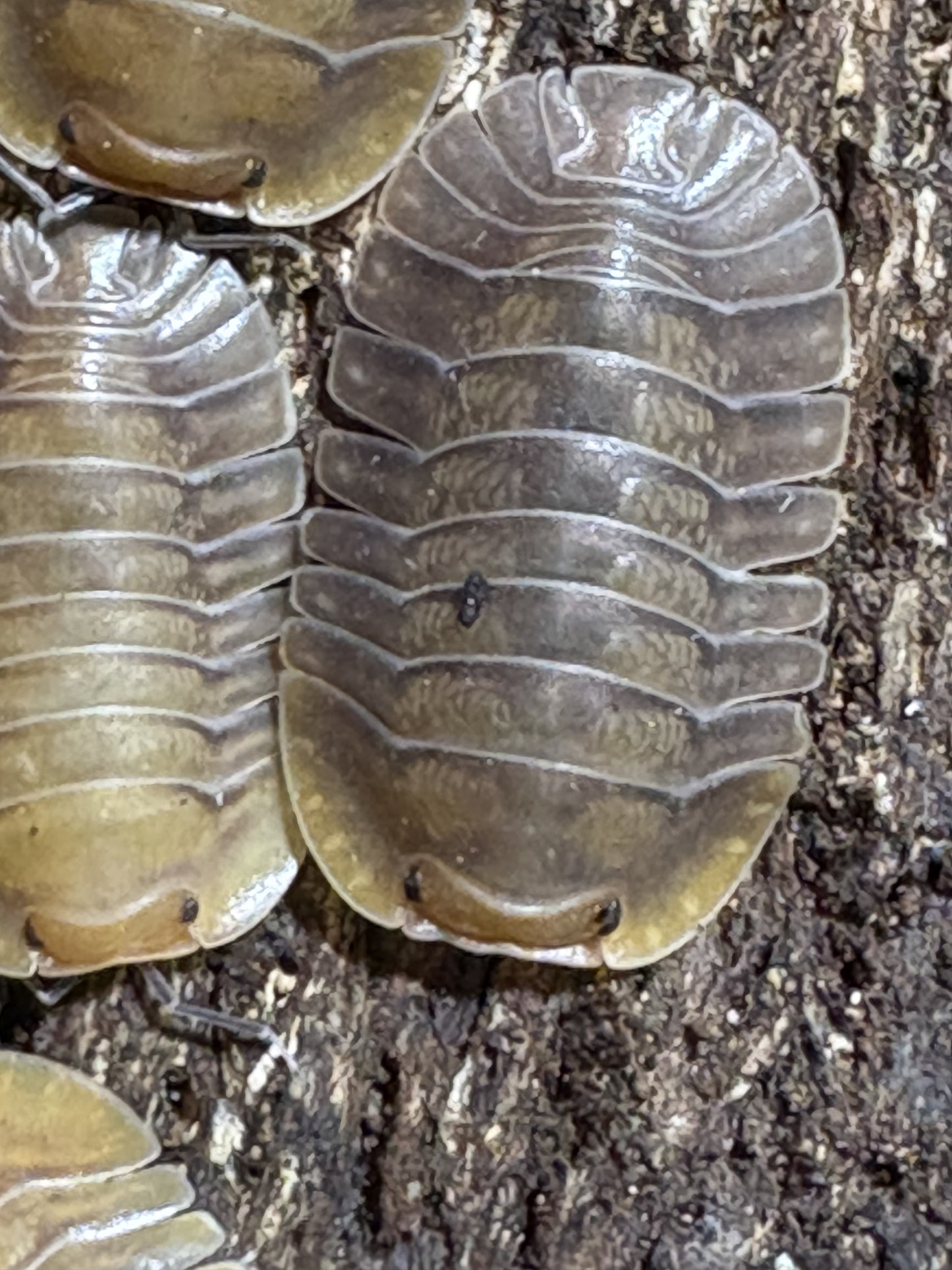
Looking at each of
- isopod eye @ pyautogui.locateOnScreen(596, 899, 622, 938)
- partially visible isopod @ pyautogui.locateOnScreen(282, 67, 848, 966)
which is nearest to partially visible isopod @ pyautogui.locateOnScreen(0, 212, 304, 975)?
partially visible isopod @ pyautogui.locateOnScreen(282, 67, 848, 966)

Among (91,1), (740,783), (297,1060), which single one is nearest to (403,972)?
(297,1060)

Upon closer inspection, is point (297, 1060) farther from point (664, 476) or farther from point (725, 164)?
point (725, 164)

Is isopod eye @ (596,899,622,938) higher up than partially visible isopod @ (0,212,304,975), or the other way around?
partially visible isopod @ (0,212,304,975)

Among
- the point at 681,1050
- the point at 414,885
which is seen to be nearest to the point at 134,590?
the point at 414,885

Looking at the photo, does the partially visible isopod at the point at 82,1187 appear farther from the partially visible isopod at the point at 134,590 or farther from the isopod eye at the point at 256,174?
the isopod eye at the point at 256,174

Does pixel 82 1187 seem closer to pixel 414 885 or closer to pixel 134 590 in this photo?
pixel 414 885

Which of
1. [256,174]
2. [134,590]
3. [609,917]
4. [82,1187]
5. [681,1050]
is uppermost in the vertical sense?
[256,174]

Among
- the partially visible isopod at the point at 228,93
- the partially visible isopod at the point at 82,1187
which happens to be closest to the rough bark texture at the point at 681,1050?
the partially visible isopod at the point at 82,1187

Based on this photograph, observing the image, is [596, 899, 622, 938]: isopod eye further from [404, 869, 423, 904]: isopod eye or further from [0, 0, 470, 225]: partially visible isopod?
[0, 0, 470, 225]: partially visible isopod

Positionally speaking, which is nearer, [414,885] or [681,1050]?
[414,885]
